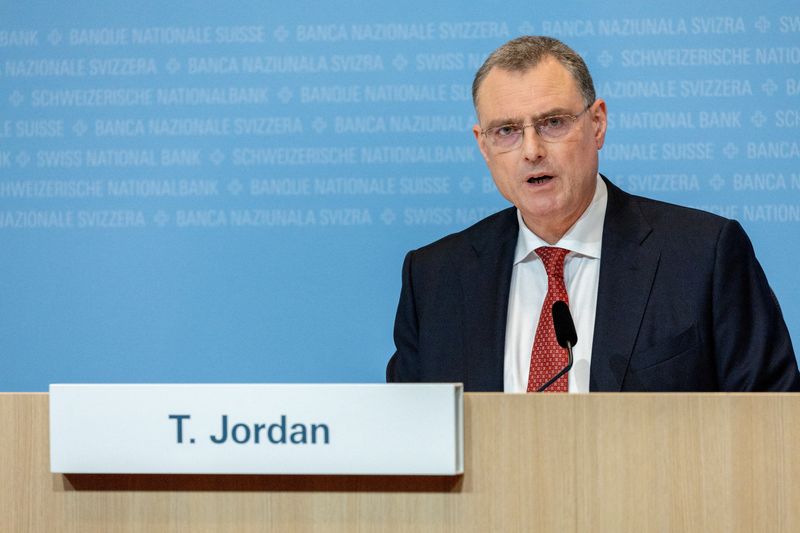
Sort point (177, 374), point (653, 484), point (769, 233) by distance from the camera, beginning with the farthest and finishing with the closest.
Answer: point (177, 374)
point (769, 233)
point (653, 484)

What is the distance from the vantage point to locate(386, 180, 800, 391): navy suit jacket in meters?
1.89

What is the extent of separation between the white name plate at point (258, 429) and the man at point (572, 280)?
831mm

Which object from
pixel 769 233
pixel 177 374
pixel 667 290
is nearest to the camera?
pixel 667 290

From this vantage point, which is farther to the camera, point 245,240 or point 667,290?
point 245,240

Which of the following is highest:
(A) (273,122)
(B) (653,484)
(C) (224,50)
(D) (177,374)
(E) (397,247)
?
(C) (224,50)

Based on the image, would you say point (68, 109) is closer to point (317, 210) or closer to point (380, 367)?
point (317, 210)

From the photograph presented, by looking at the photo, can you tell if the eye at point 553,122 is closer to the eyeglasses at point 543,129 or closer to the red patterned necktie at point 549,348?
the eyeglasses at point 543,129

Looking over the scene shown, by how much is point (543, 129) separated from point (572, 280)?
324mm

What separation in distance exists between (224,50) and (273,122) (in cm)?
25

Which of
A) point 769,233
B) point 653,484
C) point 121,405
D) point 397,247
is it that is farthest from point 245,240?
point 653,484

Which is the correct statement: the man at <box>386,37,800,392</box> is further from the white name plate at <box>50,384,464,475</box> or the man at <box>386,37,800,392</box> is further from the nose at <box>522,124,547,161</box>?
the white name plate at <box>50,384,464,475</box>

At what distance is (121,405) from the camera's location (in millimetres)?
1127

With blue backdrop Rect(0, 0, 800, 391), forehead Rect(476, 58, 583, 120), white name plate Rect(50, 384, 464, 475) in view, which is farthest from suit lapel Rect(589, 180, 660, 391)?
white name plate Rect(50, 384, 464, 475)

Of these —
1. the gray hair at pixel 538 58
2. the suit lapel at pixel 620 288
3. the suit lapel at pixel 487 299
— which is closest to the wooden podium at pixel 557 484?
the suit lapel at pixel 620 288
